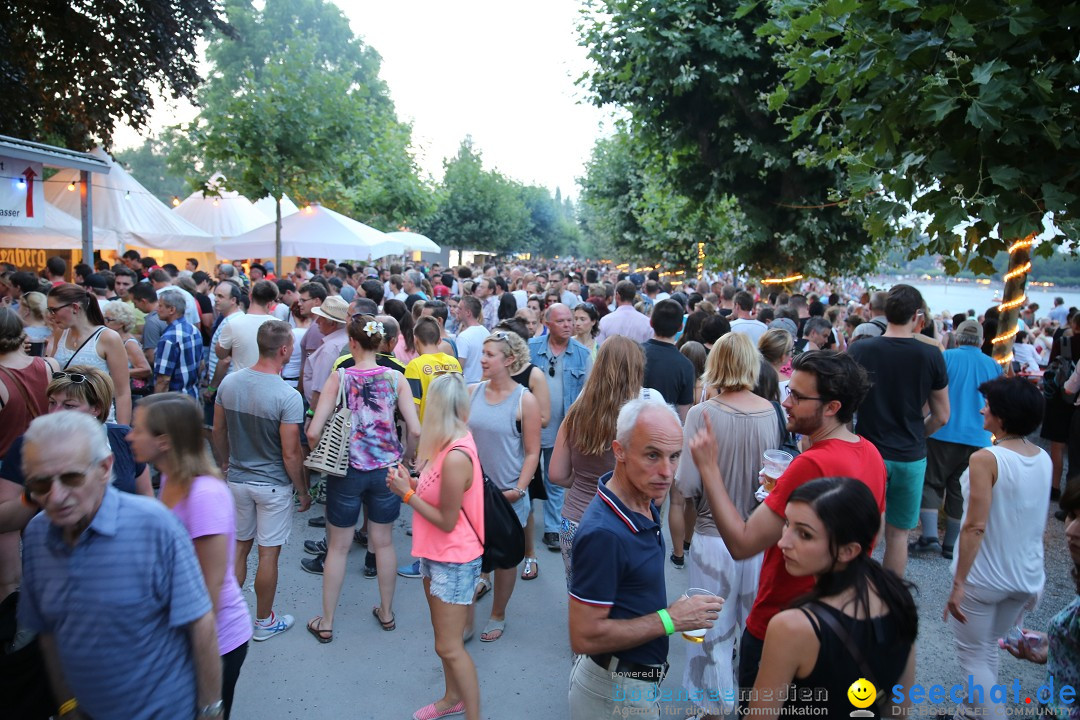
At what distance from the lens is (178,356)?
6.12 m

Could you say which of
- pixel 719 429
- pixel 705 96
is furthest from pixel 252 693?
pixel 705 96

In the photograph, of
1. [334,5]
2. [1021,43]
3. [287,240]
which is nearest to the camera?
[1021,43]

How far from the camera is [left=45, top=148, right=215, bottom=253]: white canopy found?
14.1 m

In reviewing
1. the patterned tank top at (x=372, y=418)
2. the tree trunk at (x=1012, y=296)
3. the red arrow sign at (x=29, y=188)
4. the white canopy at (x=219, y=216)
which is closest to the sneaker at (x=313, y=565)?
the patterned tank top at (x=372, y=418)

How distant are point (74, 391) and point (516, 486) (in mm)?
2449

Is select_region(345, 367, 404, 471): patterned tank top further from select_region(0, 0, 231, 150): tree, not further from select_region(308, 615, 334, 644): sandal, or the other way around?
select_region(0, 0, 231, 150): tree

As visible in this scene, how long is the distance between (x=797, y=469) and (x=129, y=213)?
1550 cm

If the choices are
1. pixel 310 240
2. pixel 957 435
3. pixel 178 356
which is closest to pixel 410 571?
pixel 178 356

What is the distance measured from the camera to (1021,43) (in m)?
3.86

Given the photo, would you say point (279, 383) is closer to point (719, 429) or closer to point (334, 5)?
point (719, 429)

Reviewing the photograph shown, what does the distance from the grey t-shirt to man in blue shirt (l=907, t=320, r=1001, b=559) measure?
5098mm

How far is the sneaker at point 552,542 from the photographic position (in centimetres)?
586

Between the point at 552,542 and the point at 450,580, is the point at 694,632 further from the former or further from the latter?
the point at 552,542

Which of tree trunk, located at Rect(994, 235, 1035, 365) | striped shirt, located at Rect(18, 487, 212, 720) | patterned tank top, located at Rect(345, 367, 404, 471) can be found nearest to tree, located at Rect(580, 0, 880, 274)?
tree trunk, located at Rect(994, 235, 1035, 365)
